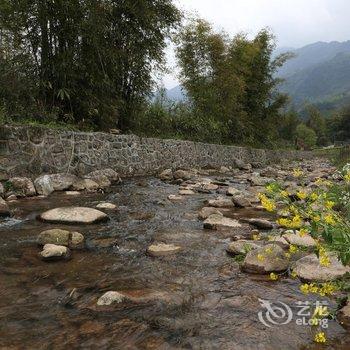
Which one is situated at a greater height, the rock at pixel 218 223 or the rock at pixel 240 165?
the rock at pixel 218 223

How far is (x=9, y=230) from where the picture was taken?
4.53m

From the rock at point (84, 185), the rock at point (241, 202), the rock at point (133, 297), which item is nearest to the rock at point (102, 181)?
the rock at point (84, 185)

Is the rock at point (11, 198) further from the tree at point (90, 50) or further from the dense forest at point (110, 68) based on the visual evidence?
the tree at point (90, 50)

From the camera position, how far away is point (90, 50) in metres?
10.7

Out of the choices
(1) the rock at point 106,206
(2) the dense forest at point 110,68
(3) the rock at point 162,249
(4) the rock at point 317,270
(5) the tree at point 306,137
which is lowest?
(5) the tree at point 306,137

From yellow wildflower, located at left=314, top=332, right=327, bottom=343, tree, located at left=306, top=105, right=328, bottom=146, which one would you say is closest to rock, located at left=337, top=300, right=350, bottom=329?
yellow wildflower, located at left=314, top=332, right=327, bottom=343

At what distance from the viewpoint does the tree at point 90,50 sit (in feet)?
30.8

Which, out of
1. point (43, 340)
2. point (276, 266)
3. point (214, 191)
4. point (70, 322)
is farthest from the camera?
point (214, 191)

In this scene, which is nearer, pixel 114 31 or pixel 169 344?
pixel 169 344

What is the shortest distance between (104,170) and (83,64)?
3.06 metres

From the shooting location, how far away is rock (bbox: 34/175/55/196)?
7012mm

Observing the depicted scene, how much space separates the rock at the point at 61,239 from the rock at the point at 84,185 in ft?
Result: 12.5

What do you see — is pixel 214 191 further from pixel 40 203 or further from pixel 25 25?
pixel 25 25

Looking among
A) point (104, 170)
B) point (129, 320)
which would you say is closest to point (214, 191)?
point (104, 170)
